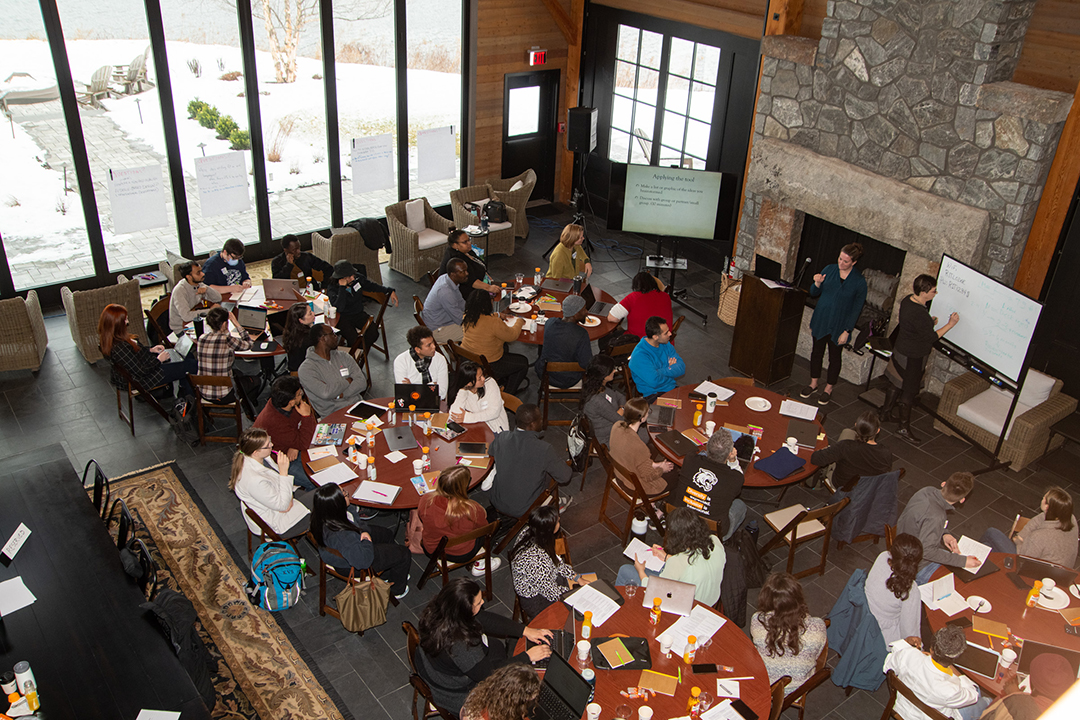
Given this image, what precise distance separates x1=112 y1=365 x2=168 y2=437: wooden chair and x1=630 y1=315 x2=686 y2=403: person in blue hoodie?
4580 mm

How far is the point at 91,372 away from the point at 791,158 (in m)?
8.23

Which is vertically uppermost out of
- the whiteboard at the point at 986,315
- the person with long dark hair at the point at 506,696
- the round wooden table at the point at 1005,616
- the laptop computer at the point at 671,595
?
the whiteboard at the point at 986,315

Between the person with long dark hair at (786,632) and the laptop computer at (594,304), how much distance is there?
4.53 meters

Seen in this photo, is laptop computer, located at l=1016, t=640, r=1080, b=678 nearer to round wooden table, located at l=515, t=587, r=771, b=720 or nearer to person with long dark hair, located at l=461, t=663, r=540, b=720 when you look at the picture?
round wooden table, located at l=515, t=587, r=771, b=720

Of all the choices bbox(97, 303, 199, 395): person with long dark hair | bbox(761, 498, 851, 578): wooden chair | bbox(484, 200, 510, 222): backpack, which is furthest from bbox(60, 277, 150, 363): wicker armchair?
bbox(761, 498, 851, 578): wooden chair

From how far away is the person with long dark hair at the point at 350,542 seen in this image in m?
5.48

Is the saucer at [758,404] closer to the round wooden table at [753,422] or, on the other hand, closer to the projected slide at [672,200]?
the round wooden table at [753,422]

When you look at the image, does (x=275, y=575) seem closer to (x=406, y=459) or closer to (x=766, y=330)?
(x=406, y=459)

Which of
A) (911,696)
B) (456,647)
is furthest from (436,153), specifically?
(911,696)

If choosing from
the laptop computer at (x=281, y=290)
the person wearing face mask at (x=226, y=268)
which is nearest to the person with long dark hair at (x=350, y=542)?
the laptop computer at (x=281, y=290)

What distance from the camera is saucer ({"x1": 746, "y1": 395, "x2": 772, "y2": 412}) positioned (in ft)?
23.9

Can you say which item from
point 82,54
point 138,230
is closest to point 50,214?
point 138,230

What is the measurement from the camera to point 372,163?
1202 cm

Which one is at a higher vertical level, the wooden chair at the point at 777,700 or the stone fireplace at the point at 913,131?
the stone fireplace at the point at 913,131
